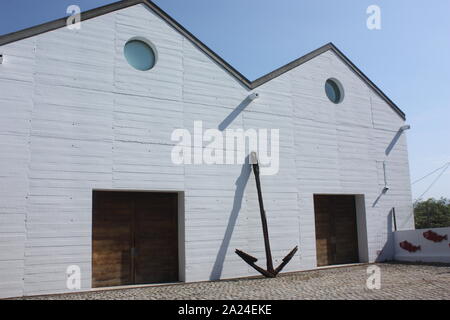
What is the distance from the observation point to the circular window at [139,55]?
10.5 meters

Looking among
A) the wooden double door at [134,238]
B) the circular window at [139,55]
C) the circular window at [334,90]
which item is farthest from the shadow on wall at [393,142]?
the circular window at [139,55]

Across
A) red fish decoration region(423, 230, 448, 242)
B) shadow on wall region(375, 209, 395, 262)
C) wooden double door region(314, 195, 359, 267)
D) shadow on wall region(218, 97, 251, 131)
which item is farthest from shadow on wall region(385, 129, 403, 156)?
shadow on wall region(218, 97, 251, 131)

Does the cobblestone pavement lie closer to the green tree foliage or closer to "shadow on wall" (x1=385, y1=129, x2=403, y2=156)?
"shadow on wall" (x1=385, y1=129, x2=403, y2=156)

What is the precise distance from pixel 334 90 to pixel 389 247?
207 inches

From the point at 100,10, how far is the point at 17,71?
2.37 meters

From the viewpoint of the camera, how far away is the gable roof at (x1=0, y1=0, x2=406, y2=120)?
9.23 metres

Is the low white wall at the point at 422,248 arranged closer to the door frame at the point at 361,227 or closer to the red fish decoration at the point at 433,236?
the red fish decoration at the point at 433,236

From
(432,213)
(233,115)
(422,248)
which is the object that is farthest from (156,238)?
(432,213)

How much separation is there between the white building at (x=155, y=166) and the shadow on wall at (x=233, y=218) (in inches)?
1.4

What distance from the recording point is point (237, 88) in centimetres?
1189

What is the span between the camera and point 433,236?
42.5 feet

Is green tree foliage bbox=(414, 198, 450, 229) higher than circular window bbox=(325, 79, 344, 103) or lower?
lower

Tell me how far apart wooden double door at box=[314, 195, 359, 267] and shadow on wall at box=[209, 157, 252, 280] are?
2868mm

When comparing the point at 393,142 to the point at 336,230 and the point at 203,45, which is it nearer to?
the point at 336,230
